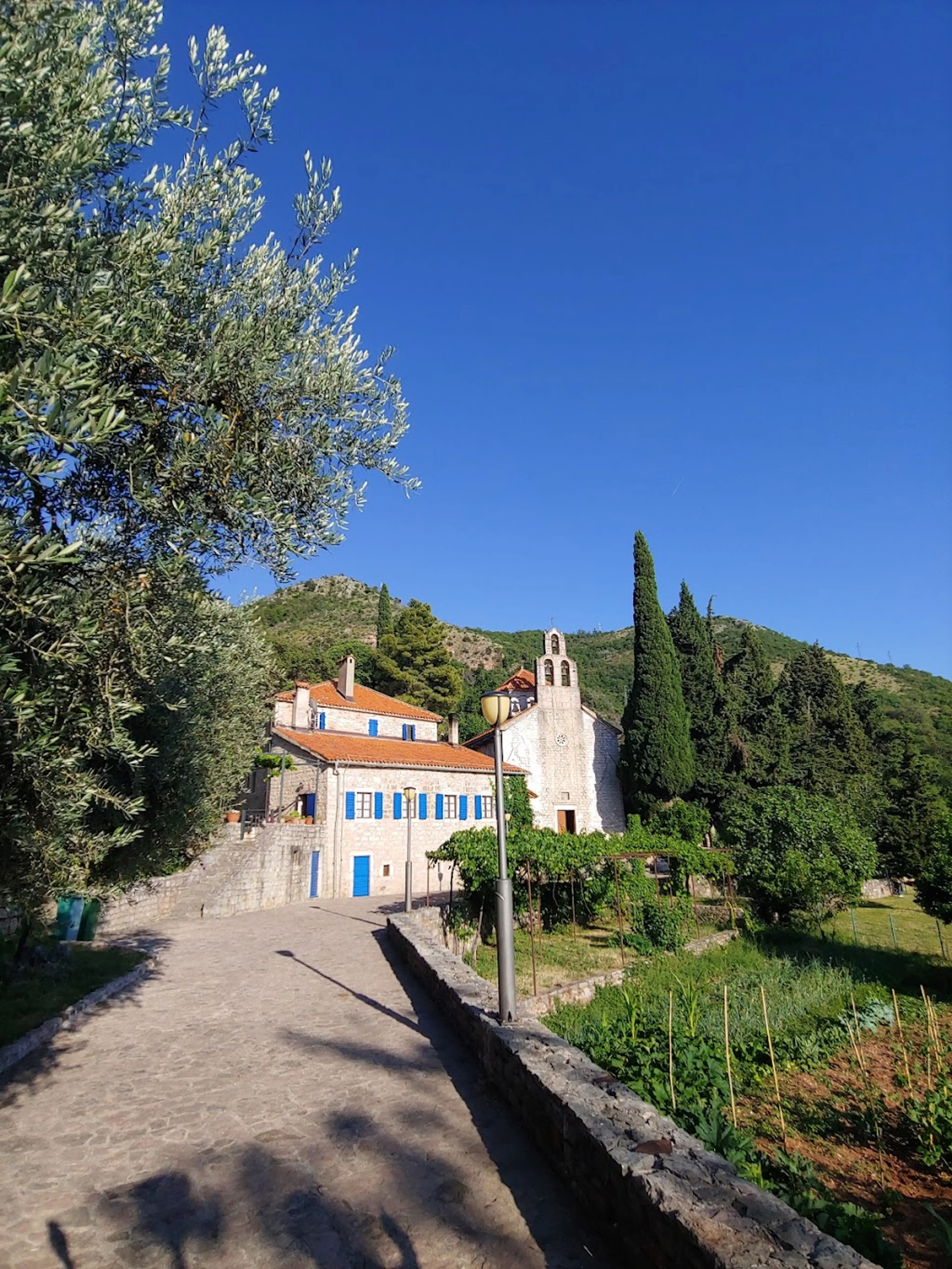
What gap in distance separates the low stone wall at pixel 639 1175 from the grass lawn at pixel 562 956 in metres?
6.60

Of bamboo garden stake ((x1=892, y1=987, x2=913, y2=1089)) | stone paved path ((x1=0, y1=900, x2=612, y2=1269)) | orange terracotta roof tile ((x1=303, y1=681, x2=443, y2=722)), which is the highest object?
orange terracotta roof tile ((x1=303, y1=681, x2=443, y2=722))

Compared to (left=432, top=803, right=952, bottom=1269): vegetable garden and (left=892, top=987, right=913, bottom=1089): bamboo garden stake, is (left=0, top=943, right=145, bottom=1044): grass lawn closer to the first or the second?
(left=432, top=803, right=952, bottom=1269): vegetable garden

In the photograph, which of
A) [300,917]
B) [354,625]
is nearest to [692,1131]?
[300,917]

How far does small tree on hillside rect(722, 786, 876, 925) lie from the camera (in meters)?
18.2

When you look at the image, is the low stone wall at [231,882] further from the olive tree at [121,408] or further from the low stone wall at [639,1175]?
the low stone wall at [639,1175]

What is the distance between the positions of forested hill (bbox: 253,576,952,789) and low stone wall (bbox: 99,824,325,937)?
2117 centimetres

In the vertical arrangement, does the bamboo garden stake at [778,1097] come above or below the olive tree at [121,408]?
below

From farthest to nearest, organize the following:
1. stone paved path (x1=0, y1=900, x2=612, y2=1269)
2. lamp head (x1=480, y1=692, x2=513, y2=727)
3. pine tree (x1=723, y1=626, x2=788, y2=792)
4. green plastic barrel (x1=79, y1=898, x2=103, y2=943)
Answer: pine tree (x1=723, y1=626, x2=788, y2=792) < green plastic barrel (x1=79, y1=898, x2=103, y2=943) < lamp head (x1=480, y1=692, x2=513, y2=727) < stone paved path (x1=0, y1=900, x2=612, y2=1269)

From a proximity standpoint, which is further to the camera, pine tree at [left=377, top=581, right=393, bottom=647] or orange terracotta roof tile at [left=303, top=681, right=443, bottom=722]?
pine tree at [left=377, top=581, right=393, bottom=647]

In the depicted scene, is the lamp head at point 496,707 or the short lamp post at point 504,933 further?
the lamp head at point 496,707

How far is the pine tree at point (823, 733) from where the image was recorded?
36.7m

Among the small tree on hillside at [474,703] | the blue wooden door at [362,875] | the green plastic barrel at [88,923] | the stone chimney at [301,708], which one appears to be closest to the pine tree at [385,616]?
the small tree on hillside at [474,703]

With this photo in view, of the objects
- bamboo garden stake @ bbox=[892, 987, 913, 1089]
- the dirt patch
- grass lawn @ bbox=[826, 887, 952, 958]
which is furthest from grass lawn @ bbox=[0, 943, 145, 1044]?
grass lawn @ bbox=[826, 887, 952, 958]

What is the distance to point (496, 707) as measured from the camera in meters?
6.95
